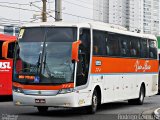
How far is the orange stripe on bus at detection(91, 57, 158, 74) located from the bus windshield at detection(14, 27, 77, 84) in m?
1.61

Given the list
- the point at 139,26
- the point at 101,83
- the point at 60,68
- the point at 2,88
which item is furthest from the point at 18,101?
the point at 139,26

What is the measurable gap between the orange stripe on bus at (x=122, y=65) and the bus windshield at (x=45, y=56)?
161 cm

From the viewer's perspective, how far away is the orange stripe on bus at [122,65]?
18891 mm

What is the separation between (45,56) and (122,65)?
17.4 ft

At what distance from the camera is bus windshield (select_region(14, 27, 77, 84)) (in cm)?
1694

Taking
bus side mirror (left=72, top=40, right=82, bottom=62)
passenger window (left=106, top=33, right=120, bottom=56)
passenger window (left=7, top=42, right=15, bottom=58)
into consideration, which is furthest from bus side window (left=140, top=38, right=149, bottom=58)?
bus side mirror (left=72, top=40, right=82, bottom=62)

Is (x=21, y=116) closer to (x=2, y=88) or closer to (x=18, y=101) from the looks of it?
(x=18, y=101)

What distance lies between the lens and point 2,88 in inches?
981

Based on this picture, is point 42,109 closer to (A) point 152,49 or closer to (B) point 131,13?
(A) point 152,49

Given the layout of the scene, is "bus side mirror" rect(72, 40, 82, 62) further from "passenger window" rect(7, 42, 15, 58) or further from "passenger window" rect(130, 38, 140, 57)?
"passenger window" rect(130, 38, 140, 57)

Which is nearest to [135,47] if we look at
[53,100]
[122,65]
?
[122,65]

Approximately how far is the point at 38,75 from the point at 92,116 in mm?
2295

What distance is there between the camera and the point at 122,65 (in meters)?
21.5

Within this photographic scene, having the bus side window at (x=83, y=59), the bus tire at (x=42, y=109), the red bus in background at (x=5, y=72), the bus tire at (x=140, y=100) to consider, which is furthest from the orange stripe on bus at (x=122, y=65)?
the red bus in background at (x=5, y=72)
